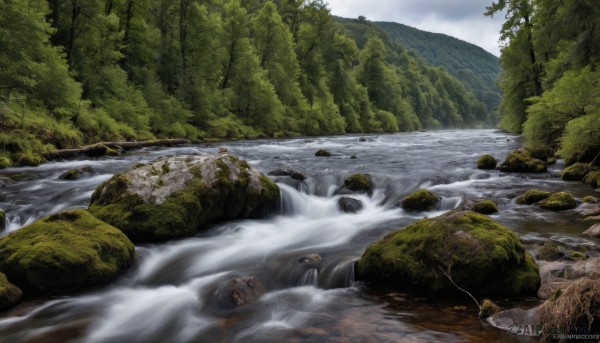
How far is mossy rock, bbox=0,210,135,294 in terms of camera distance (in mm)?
5602

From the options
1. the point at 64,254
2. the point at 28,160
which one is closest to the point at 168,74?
the point at 28,160

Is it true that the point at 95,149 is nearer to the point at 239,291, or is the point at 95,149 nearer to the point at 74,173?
the point at 74,173

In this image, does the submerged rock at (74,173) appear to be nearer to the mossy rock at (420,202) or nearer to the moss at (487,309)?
the mossy rock at (420,202)

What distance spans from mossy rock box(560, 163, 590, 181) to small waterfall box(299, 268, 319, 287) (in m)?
10.7

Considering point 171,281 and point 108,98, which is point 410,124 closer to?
point 108,98

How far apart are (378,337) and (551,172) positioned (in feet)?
43.7

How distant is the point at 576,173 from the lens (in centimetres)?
1309

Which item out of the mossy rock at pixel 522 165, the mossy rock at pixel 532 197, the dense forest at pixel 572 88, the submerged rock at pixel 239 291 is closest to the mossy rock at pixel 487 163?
the mossy rock at pixel 522 165

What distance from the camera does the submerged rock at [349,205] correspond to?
10.6m

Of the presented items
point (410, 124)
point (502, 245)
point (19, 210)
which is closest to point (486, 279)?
point (502, 245)

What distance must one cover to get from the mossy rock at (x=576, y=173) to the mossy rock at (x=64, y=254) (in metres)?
12.9

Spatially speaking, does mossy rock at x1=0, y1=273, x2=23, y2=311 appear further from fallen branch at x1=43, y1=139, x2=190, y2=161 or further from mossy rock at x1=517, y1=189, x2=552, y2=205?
fallen branch at x1=43, y1=139, x2=190, y2=161

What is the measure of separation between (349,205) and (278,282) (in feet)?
15.8

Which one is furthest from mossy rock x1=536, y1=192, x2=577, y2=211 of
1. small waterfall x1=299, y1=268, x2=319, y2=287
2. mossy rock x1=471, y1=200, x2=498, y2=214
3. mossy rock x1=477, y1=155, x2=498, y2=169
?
small waterfall x1=299, y1=268, x2=319, y2=287
